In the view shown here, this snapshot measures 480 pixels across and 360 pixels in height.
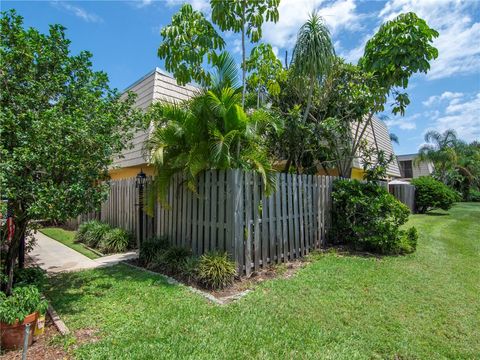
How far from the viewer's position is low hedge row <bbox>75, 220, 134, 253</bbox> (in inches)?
316

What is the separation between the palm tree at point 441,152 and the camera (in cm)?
2636

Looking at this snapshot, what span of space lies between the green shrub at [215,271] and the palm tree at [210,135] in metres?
1.46

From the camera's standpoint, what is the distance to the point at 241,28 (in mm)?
6559

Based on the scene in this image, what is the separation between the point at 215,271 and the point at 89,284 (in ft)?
7.66

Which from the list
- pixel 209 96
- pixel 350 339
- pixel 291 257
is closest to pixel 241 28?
pixel 209 96

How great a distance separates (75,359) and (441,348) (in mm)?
3971

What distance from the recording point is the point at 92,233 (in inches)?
345

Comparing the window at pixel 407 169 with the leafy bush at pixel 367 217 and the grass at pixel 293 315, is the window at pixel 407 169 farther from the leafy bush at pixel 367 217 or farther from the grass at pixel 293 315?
the grass at pixel 293 315

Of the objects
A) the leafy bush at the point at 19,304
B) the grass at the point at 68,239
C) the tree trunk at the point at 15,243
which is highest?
the tree trunk at the point at 15,243

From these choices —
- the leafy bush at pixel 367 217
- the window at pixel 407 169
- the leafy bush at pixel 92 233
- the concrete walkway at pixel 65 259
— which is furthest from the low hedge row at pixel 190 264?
the window at pixel 407 169

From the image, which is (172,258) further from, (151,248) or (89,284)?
(89,284)

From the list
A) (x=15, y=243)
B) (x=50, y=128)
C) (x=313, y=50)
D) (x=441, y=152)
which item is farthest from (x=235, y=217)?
(x=441, y=152)

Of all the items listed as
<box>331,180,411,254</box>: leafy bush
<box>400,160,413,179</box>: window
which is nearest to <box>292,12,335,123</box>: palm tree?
<box>331,180,411,254</box>: leafy bush

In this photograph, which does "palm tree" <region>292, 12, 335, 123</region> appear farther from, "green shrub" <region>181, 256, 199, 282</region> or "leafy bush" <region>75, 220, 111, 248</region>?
"leafy bush" <region>75, 220, 111, 248</region>
